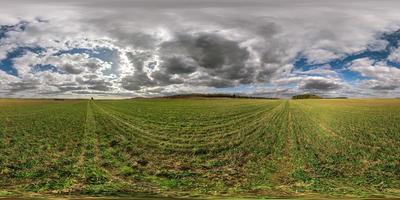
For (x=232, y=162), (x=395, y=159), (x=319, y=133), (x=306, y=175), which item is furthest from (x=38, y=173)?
(x=319, y=133)

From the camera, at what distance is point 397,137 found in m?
30.1

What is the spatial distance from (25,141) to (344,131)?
23.9m

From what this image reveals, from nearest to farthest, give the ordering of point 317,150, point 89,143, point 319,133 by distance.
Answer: point 317,150, point 89,143, point 319,133

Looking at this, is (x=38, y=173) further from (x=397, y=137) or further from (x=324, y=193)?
(x=397, y=137)

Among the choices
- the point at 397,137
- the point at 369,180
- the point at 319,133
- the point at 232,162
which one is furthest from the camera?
the point at 319,133

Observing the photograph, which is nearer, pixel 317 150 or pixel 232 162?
pixel 232 162

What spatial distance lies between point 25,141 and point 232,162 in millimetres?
14444

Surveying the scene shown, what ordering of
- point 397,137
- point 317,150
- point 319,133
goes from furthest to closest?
point 319,133 → point 397,137 → point 317,150

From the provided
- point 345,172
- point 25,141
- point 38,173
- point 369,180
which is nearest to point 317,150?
point 345,172

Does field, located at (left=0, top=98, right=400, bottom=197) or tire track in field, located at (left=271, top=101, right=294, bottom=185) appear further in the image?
tire track in field, located at (left=271, top=101, right=294, bottom=185)

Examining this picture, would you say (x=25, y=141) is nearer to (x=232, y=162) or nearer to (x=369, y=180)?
(x=232, y=162)

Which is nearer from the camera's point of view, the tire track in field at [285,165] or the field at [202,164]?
the field at [202,164]

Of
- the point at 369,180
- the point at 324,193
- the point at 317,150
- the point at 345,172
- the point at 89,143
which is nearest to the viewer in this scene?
the point at 324,193

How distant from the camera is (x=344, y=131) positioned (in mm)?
34469
